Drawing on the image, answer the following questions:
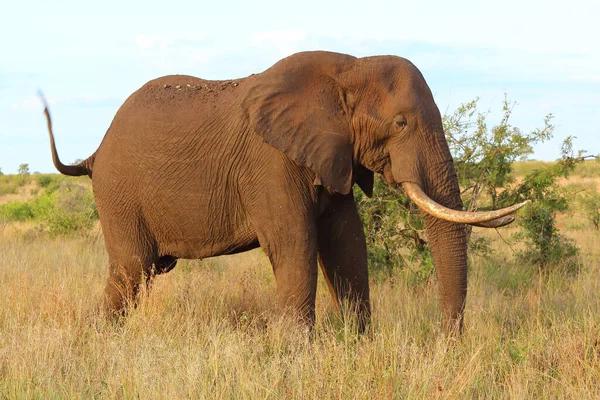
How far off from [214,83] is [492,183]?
3.90 meters

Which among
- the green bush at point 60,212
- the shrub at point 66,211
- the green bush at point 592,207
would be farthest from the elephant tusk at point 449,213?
the green bush at point 592,207

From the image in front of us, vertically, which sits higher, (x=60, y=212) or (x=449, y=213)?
(x=449, y=213)

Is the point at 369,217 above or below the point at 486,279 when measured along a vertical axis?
above

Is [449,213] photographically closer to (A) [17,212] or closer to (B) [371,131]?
(B) [371,131]

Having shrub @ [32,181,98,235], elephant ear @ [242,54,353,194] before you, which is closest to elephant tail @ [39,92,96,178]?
elephant ear @ [242,54,353,194]

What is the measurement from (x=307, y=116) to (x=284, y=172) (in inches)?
17.5

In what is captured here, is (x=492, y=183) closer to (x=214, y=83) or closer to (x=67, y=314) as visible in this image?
(x=214, y=83)

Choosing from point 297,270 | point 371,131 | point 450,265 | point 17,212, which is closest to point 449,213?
point 450,265

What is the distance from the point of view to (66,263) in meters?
11.3

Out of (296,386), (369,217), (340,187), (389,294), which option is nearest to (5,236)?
(369,217)

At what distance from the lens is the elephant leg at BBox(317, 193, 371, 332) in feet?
22.9

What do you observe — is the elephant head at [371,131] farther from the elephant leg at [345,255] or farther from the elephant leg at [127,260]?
the elephant leg at [127,260]

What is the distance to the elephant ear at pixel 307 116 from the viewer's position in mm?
6363

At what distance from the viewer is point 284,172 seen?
21.3 ft
